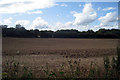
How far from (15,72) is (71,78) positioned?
1870 millimetres

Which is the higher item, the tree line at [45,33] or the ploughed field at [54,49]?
the tree line at [45,33]

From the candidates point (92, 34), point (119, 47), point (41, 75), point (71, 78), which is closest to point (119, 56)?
point (119, 47)

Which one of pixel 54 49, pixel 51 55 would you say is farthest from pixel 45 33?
pixel 51 55

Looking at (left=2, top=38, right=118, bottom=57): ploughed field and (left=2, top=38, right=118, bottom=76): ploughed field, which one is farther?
(left=2, top=38, right=118, bottom=57): ploughed field

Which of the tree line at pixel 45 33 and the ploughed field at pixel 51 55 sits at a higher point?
the tree line at pixel 45 33

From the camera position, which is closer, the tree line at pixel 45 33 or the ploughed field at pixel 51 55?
the ploughed field at pixel 51 55

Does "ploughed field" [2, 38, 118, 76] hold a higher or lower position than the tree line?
lower

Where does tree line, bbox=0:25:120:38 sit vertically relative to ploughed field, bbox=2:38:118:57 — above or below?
above

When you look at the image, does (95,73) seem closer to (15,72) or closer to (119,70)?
(119,70)

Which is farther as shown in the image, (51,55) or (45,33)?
(45,33)

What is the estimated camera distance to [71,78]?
357 cm

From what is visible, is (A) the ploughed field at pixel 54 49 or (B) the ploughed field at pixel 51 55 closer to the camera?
(B) the ploughed field at pixel 51 55

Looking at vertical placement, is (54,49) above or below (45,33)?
below

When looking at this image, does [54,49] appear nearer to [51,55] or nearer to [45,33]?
[51,55]
